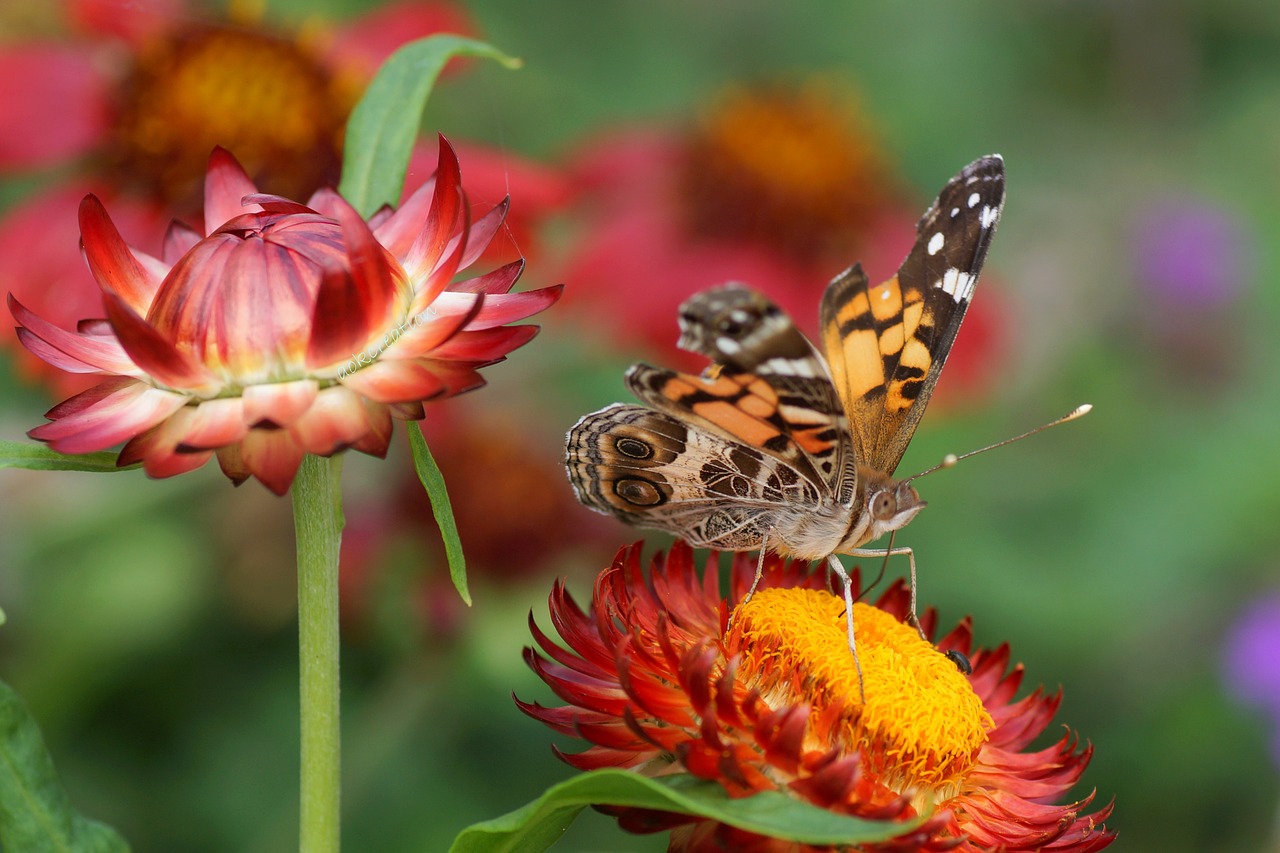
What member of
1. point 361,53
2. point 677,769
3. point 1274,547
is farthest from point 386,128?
point 1274,547

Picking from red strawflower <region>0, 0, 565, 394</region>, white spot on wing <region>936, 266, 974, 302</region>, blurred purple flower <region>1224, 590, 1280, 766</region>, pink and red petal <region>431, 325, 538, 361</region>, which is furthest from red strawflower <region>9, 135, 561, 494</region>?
blurred purple flower <region>1224, 590, 1280, 766</region>

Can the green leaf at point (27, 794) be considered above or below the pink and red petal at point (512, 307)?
below

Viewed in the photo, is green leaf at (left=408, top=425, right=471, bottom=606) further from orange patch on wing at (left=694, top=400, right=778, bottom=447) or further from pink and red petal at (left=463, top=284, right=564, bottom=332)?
orange patch on wing at (left=694, top=400, right=778, bottom=447)

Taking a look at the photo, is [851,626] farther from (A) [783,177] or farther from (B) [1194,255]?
(B) [1194,255]

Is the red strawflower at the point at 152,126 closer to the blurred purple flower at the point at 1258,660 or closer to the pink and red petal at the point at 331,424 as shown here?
the pink and red petal at the point at 331,424

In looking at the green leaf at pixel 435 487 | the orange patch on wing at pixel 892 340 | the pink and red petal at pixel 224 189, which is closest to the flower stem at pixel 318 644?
the green leaf at pixel 435 487

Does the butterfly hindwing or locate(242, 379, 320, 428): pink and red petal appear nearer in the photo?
locate(242, 379, 320, 428): pink and red petal

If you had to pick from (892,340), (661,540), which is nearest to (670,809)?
(892,340)
